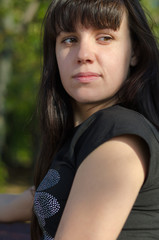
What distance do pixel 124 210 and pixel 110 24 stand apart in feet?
2.58

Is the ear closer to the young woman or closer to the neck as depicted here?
the young woman

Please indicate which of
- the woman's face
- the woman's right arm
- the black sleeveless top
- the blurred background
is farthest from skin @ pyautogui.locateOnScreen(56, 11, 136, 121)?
the blurred background

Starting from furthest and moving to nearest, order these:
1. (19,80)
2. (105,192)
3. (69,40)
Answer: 1. (19,80)
2. (69,40)
3. (105,192)

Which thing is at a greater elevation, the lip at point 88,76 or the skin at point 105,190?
the lip at point 88,76

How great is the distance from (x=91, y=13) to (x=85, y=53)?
0.17m

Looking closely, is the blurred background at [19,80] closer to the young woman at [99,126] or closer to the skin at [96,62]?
the young woman at [99,126]

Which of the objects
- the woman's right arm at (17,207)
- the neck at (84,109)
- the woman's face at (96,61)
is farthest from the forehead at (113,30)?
the woman's right arm at (17,207)

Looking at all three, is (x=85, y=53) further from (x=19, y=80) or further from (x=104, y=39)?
(x=19, y=80)

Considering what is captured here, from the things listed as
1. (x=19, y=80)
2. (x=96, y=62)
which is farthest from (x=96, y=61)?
(x=19, y=80)

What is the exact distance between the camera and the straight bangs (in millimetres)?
1610

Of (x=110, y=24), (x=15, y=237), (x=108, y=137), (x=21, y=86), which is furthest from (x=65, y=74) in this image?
(x=21, y=86)

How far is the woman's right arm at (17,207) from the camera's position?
2316mm

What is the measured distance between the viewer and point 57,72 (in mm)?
2023

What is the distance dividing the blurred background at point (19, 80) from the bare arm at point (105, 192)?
1.42 metres
